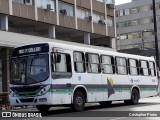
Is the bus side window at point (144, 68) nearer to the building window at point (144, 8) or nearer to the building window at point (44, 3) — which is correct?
the building window at point (44, 3)

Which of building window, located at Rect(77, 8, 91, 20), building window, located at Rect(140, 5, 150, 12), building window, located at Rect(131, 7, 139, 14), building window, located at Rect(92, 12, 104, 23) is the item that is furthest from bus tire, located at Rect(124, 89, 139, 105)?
building window, located at Rect(131, 7, 139, 14)

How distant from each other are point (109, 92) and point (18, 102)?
5610 mm

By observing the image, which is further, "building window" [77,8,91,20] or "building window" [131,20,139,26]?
"building window" [131,20,139,26]

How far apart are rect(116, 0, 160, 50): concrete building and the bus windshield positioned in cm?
7197

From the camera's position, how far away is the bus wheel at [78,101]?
60.0 ft

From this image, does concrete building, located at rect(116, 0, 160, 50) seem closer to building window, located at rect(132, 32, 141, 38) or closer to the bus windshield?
building window, located at rect(132, 32, 141, 38)

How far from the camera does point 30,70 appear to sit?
17.4 m

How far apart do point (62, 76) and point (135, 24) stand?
76.7 metres

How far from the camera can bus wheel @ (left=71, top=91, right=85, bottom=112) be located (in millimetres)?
18297

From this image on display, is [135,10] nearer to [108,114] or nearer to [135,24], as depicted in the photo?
[135,24]

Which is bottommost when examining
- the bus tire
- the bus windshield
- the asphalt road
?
the asphalt road

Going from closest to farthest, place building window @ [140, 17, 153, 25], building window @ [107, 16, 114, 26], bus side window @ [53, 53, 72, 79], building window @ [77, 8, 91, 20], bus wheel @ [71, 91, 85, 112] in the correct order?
bus side window @ [53, 53, 72, 79]
bus wheel @ [71, 91, 85, 112]
building window @ [77, 8, 91, 20]
building window @ [107, 16, 114, 26]
building window @ [140, 17, 153, 25]

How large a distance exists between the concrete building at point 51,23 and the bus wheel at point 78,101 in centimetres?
1331

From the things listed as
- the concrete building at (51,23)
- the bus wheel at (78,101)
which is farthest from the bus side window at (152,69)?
the concrete building at (51,23)
